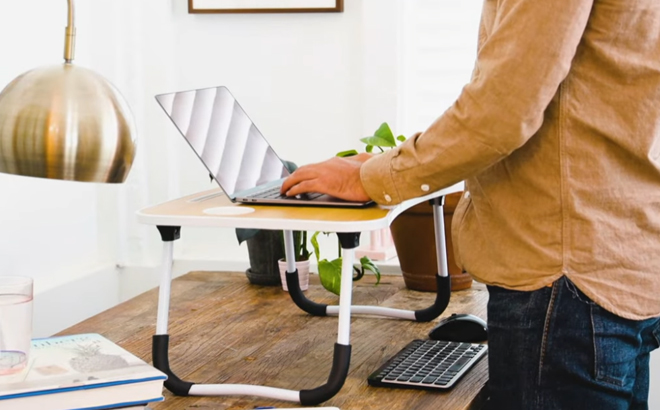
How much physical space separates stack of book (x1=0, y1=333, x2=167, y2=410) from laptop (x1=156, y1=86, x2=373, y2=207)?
1.44 feet

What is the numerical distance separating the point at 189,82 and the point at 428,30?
0.79 m

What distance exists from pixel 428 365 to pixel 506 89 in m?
0.59

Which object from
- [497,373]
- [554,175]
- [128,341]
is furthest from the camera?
[128,341]

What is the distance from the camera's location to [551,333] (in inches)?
49.4

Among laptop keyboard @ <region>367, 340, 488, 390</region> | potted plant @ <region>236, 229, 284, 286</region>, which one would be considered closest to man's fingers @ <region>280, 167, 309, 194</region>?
laptop keyboard @ <region>367, 340, 488, 390</region>

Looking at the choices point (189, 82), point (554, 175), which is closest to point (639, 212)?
point (554, 175)

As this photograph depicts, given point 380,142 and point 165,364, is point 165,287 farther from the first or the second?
point 380,142

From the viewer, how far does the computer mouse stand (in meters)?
1.76

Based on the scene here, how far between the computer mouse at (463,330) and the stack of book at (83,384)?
2.49ft

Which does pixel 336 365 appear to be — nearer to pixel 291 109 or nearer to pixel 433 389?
pixel 433 389

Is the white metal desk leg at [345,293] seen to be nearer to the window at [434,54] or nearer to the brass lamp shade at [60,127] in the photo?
the brass lamp shade at [60,127]

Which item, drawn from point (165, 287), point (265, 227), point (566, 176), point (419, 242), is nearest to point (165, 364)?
point (165, 287)

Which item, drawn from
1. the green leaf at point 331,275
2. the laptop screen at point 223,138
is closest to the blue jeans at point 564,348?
the laptop screen at point 223,138

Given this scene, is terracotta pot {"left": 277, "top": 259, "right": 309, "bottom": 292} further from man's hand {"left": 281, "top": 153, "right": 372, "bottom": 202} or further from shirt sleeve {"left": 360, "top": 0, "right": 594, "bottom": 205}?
shirt sleeve {"left": 360, "top": 0, "right": 594, "bottom": 205}
